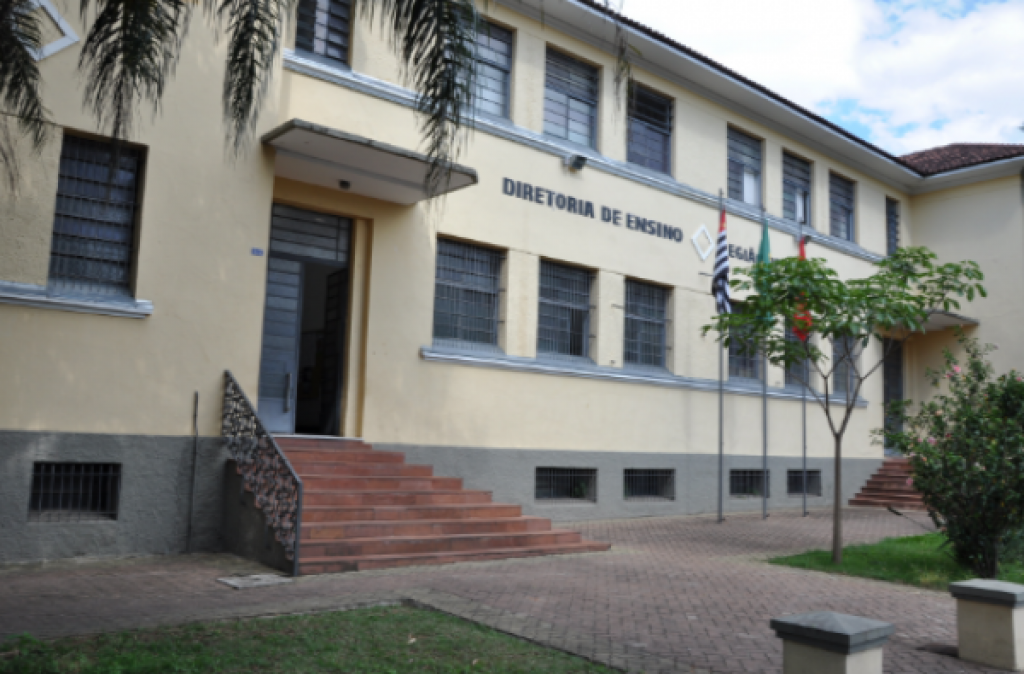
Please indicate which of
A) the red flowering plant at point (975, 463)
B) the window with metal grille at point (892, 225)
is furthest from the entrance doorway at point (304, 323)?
the window with metal grille at point (892, 225)

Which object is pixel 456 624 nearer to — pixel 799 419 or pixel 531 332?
pixel 531 332

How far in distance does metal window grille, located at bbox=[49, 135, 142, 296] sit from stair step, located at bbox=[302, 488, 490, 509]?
3176 millimetres

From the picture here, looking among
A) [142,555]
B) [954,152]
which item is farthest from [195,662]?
[954,152]

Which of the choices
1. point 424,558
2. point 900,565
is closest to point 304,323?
point 424,558

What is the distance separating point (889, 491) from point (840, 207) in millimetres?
6932

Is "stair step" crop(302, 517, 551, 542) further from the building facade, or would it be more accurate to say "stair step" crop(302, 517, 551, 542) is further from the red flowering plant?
the red flowering plant

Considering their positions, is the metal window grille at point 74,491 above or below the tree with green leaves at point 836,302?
below

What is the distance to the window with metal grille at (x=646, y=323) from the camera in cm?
1557

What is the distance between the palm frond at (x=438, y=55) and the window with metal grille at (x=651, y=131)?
1127 cm

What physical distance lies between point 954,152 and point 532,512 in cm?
1845

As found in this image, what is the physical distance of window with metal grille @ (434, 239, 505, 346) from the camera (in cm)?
1295

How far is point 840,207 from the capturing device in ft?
69.5

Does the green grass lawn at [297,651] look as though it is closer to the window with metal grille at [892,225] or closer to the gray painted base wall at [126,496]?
the gray painted base wall at [126,496]

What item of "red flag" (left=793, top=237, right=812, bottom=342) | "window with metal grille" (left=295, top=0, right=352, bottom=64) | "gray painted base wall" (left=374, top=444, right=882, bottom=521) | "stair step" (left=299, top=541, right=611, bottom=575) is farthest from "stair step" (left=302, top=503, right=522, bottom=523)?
"window with metal grille" (left=295, top=0, right=352, bottom=64)
